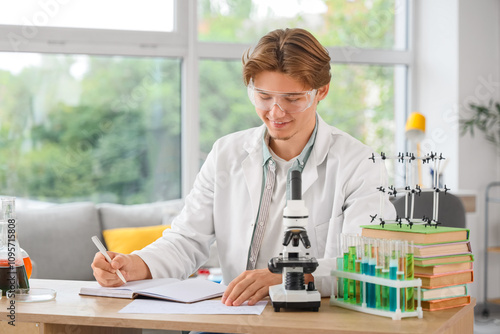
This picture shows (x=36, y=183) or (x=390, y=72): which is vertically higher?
(x=390, y=72)

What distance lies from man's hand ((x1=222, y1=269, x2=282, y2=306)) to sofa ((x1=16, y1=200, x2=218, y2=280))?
2.49 meters

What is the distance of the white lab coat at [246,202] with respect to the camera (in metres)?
2.01

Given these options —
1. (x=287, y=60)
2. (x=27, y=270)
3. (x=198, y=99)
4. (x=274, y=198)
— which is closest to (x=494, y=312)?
(x=198, y=99)

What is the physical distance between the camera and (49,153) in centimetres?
453

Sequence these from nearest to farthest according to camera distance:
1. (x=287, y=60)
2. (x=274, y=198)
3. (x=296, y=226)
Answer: (x=296, y=226) → (x=287, y=60) → (x=274, y=198)

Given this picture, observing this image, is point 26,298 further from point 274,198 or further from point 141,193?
point 141,193

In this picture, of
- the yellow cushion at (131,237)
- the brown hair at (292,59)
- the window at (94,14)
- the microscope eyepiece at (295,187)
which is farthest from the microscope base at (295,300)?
the window at (94,14)

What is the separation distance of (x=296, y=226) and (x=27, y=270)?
0.78 m

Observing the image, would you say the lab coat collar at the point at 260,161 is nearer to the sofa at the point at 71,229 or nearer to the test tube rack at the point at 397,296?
the test tube rack at the point at 397,296

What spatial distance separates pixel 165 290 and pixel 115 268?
0.18 m

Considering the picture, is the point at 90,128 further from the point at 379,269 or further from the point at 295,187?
the point at 379,269

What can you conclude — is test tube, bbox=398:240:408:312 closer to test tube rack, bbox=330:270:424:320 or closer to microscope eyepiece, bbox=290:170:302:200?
test tube rack, bbox=330:270:424:320

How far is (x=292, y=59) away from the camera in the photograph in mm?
1941

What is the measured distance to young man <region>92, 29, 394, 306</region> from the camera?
1.96m
